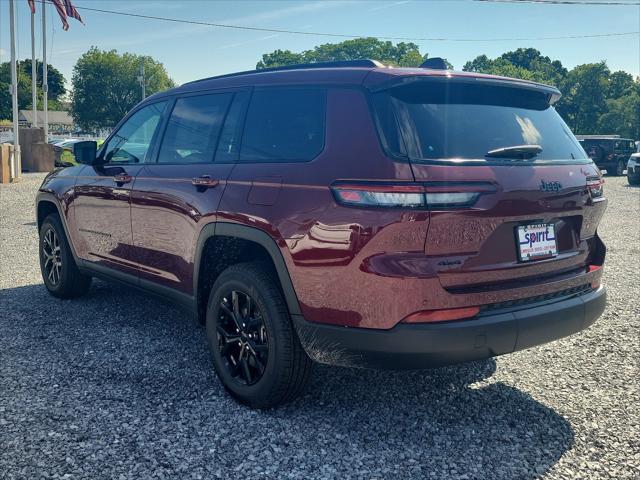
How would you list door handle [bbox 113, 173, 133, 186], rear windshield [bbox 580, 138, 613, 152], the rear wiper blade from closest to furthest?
1. the rear wiper blade
2. door handle [bbox 113, 173, 133, 186]
3. rear windshield [bbox 580, 138, 613, 152]

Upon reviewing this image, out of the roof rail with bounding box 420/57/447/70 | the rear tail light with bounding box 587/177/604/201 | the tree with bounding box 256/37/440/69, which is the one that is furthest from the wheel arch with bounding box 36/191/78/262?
the tree with bounding box 256/37/440/69

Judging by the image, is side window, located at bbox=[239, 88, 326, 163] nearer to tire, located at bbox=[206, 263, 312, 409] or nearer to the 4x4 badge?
tire, located at bbox=[206, 263, 312, 409]

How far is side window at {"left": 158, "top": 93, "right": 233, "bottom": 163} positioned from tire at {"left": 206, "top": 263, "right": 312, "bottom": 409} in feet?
2.86

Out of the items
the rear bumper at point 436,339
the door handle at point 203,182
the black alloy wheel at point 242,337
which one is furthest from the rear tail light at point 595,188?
the door handle at point 203,182

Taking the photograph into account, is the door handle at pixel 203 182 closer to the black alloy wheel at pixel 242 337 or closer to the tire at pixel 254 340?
the tire at pixel 254 340

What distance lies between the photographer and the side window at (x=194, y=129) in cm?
383

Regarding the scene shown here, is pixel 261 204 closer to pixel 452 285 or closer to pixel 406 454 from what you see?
pixel 452 285

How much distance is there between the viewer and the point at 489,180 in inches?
110

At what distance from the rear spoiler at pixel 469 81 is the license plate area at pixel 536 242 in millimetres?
772

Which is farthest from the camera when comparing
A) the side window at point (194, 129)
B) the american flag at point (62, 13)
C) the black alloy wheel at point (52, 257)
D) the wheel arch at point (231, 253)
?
the american flag at point (62, 13)

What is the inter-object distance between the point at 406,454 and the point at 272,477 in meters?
0.66

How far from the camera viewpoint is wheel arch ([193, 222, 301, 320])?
3.07m

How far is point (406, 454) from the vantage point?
9.64 ft

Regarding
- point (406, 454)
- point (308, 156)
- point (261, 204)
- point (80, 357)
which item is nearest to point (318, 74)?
point (308, 156)
